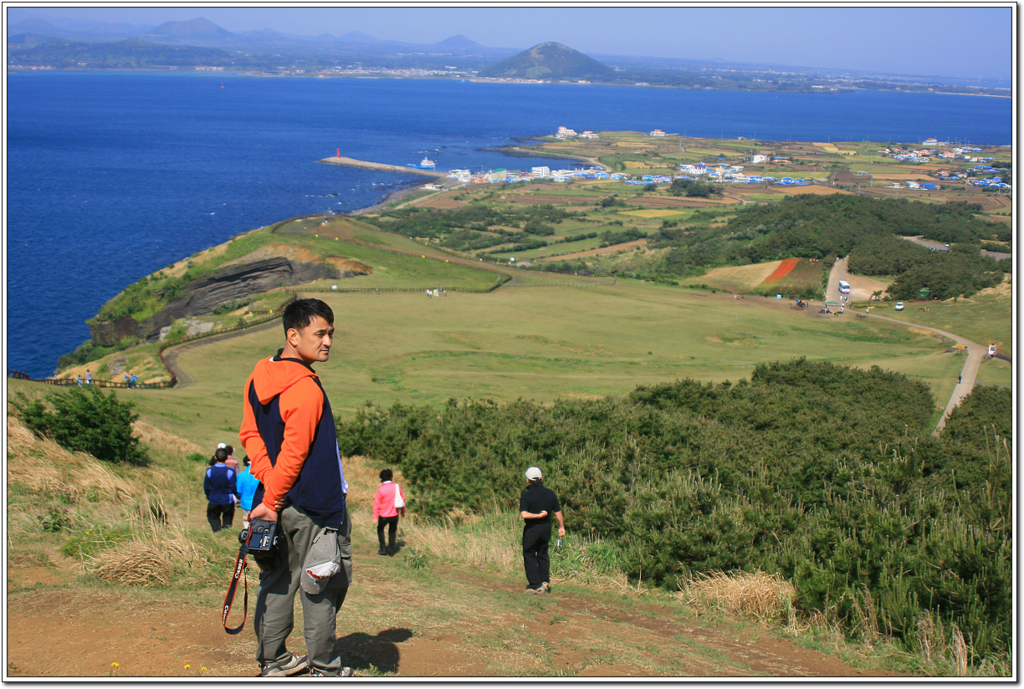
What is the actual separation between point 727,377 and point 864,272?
41.0 m

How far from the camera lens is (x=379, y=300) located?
3991 centimetres

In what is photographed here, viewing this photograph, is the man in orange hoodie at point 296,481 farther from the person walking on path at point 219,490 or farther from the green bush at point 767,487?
the person walking on path at point 219,490

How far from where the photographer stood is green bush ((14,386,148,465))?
10719mm

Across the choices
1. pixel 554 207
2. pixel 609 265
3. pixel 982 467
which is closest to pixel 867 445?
pixel 982 467

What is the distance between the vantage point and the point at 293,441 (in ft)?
13.7

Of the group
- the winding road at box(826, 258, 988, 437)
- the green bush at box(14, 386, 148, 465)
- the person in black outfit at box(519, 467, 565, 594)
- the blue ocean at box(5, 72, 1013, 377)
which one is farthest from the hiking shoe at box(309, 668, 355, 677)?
the winding road at box(826, 258, 988, 437)

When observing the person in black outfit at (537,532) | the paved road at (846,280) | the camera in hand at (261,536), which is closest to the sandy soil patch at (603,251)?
the paved road at (846,280)

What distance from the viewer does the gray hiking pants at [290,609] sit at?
438 cm

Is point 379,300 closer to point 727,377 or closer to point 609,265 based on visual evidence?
point 727,377

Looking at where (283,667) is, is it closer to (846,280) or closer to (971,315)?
(971,315)

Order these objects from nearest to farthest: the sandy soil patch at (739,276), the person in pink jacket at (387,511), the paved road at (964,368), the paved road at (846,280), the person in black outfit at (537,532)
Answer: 1. the person in black outfit at (537,532)
2. the person in pink jacket at (387,511)
3. the paved road at (964,368)
4. the paved road at (846,280)
5. the sandy soil patch at (739,276)

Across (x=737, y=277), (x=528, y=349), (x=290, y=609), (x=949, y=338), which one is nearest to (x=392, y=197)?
(x=737, y=277)

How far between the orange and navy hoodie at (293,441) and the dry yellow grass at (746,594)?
438 centimetres

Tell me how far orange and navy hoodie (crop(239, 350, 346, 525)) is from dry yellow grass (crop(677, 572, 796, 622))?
438 cm
